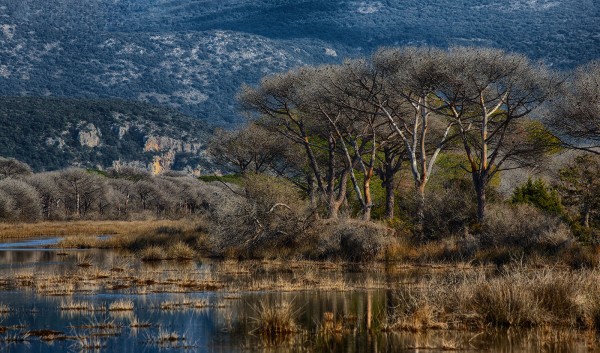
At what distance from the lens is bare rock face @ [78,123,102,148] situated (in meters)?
142

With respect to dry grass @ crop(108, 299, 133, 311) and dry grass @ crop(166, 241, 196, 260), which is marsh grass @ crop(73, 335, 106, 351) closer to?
dry grass @ crop(108, 299, 133, 311)

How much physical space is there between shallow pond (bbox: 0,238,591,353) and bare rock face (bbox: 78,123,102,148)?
109m

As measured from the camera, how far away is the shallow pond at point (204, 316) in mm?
18672

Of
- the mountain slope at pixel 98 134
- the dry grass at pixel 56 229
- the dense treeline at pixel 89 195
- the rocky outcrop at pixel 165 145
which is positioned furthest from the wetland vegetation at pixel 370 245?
the rocky outcrop at pixel 165 145

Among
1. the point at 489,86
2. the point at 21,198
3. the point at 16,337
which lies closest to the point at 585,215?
the point at 489,86

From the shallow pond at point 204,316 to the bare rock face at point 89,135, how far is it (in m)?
109

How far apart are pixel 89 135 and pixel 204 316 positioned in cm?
12505

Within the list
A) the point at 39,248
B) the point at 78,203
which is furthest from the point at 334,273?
the point at 78,203

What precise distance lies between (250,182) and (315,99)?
560 cm

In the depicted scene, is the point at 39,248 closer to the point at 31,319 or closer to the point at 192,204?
the point at 31,319

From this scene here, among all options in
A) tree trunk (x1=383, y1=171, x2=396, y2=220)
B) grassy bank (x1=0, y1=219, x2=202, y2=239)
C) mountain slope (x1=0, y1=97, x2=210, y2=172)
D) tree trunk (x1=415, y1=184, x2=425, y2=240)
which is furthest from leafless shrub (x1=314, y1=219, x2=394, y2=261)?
mountain slope (x1=0, y1=97, x2=210, y2=172)

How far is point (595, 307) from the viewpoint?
20031 millimetres

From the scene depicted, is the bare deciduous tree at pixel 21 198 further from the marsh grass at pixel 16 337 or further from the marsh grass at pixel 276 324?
the marsh grass at pixel 276 324

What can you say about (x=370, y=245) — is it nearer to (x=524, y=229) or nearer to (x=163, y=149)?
(x=524, y=229)
